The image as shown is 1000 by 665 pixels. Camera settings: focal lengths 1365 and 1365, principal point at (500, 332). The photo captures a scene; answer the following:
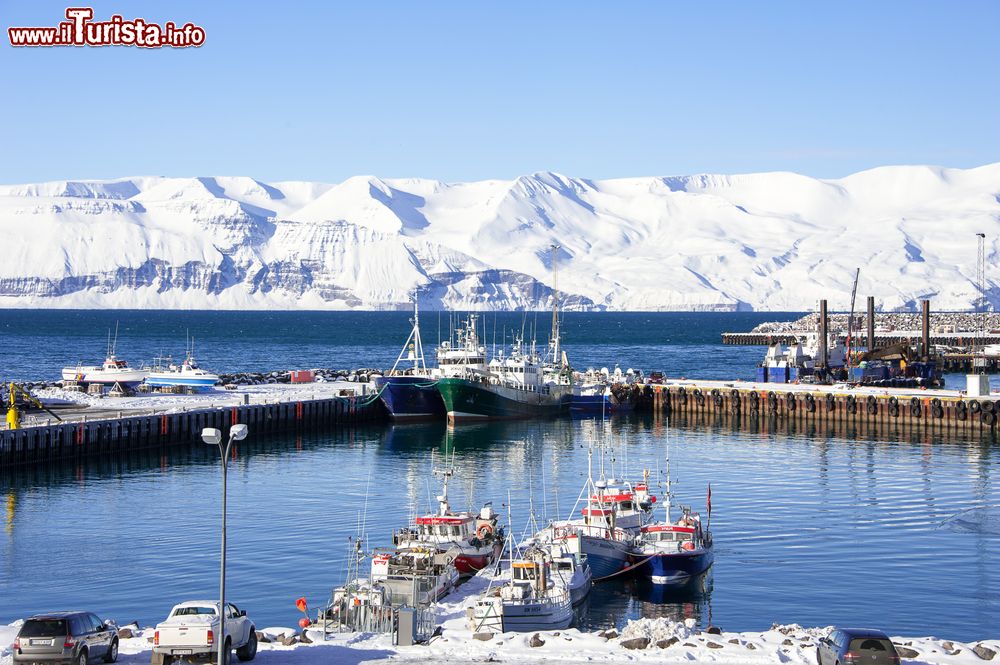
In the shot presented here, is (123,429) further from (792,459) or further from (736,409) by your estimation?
(736,409)

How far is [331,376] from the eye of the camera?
127 meters

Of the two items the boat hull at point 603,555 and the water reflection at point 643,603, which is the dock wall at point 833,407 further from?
the water reflection at point 643,603

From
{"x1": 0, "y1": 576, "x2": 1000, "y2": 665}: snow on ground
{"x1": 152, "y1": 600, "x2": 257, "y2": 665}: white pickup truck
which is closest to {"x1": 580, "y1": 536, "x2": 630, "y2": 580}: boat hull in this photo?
{"x1": 0, "y1": 576, "x2": 1000, "y2": 665}: snow on ground

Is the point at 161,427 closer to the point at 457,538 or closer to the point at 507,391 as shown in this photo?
the point at 507,391

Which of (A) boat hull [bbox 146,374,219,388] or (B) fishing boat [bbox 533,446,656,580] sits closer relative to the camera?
(B) fishing boat [bbox 533,446,656,580]

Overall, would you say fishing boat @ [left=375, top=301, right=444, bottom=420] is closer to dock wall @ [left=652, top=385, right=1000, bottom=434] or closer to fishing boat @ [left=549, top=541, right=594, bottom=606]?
dock wall @ [left=652, top=385, right=1000, bottom=434]

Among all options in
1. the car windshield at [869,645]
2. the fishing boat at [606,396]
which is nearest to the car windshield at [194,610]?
the car windshield at [869,645]

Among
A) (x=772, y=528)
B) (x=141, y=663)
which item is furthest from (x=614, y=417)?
(x=141, y=663)

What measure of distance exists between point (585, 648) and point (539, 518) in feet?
79.4

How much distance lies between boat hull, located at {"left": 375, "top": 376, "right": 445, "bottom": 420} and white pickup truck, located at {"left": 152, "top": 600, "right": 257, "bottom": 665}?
71730 mm

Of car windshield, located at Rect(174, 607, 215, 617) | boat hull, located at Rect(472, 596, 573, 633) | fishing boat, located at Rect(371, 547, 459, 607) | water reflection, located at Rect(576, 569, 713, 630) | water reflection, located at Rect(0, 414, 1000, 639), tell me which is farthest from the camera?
water reflection, located at Rect(0, 414, 1000, 639)

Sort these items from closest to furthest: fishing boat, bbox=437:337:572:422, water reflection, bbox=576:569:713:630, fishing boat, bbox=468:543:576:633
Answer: fishing boat, bbox=468:543:576:633, water reflection, bbox=576:569:713:630, fishing boat, bbox=437:337:572:422

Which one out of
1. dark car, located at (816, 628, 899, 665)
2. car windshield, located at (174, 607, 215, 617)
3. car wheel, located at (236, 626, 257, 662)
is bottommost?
car wheel, located at (236, 626, 257, 662)

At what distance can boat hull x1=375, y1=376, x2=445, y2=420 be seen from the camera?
103m
